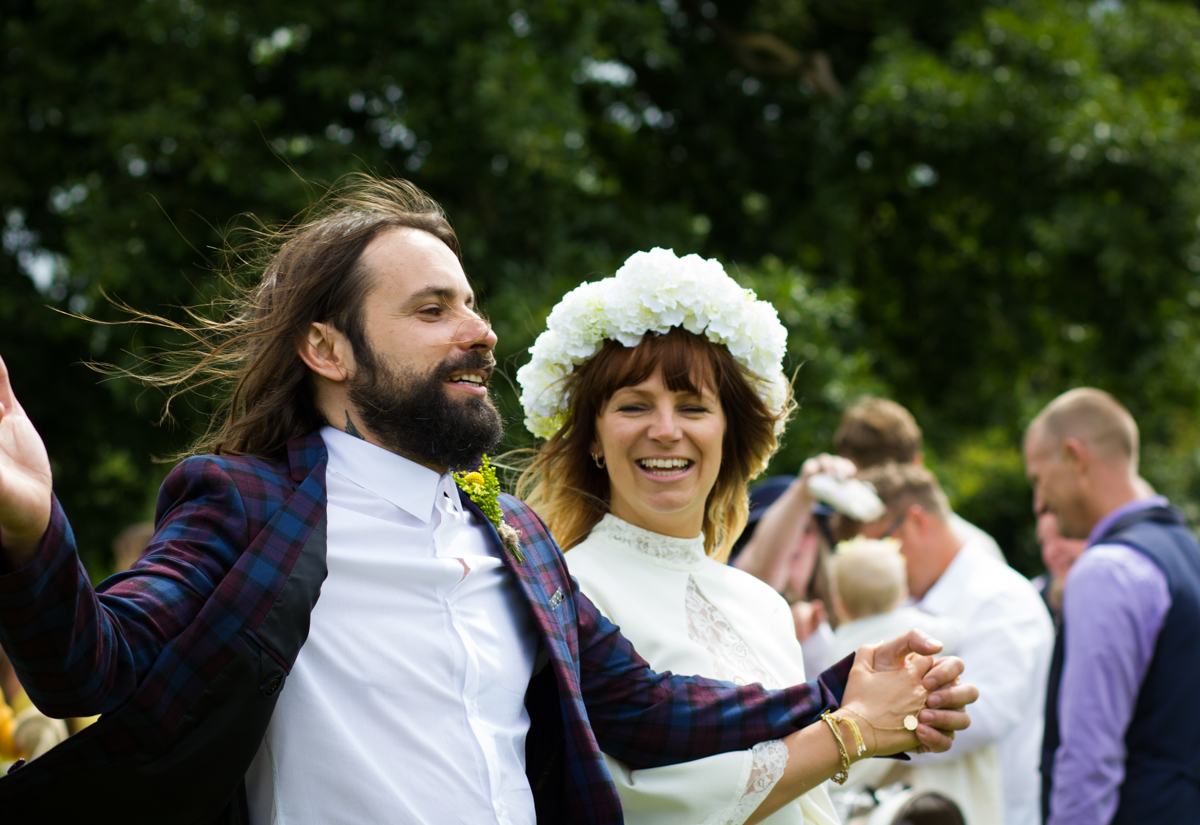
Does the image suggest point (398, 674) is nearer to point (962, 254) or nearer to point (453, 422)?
point (453, 422)

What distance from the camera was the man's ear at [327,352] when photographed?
235cm

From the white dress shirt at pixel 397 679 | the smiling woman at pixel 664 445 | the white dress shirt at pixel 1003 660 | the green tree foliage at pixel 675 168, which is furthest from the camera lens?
the green tree foliage at pixel 675 168

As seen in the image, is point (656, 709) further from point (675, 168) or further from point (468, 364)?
point (675, 168)

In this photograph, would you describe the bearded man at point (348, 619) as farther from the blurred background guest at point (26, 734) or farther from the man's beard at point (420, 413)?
the blurred background guest at point (26, 734)

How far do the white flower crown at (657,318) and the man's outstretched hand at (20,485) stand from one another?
1.62 metres

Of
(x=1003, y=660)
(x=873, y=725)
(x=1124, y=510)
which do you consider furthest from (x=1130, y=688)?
(x=873, y=725)

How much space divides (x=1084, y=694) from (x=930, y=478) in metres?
1.24

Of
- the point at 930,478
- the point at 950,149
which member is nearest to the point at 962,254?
the point at 950,149

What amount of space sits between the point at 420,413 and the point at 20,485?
35.5 inches

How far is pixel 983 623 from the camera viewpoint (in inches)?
170

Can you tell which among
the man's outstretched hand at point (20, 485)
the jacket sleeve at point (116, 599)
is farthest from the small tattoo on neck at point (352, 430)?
the man's outstretched hand at point (20, 485)

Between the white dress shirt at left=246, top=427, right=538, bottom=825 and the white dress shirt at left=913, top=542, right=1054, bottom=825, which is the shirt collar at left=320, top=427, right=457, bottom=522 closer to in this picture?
the white dress shirt at left=246, top=427, right=538, bottom=825

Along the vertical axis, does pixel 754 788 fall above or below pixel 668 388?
below

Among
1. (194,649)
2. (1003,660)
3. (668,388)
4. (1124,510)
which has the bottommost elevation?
(194,649)
